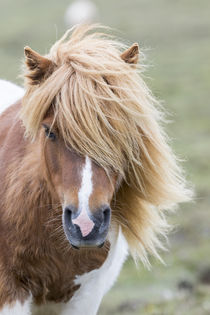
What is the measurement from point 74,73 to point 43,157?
0.55 m

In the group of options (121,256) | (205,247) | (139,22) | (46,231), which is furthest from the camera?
(139,22)

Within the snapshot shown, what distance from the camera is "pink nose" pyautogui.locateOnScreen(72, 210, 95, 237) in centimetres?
386

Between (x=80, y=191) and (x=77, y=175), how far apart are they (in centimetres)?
13

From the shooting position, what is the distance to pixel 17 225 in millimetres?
4637

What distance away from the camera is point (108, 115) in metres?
4.21

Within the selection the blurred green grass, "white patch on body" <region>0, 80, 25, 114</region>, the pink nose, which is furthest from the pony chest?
"white patch on body" <region>0, 80, 25, 114</region>

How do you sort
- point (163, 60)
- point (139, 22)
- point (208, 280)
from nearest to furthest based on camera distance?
point (208, 280) → point (163, 60) → point (139, 22)

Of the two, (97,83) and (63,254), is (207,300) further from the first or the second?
(97,83)

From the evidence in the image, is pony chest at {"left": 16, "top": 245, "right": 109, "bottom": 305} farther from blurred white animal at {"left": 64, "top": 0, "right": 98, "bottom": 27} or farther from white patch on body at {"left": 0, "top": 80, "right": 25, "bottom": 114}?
blurred white animal at {"left": 64, "top": 0, "right": 98, "bottom": 27}

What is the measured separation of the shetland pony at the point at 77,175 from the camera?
412 centimetres

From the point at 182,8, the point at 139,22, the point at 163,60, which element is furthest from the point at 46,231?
the point at 182,8

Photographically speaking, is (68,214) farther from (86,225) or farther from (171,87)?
(171,87)

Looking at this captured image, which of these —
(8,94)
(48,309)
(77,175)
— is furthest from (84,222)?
(8,94)

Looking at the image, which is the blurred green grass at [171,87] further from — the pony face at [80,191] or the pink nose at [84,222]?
the pink nose at [84,222]
